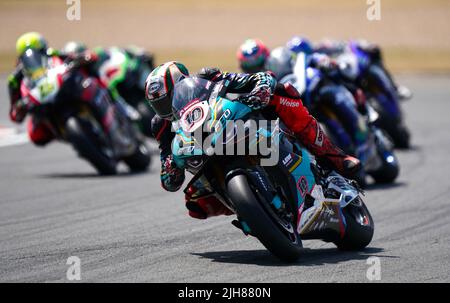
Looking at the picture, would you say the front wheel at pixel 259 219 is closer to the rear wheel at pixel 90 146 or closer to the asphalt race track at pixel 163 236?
the asphalt race track at pixel 163 236

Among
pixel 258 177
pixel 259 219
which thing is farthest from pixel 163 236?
pixel 259 219

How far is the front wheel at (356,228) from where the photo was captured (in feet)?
24.9

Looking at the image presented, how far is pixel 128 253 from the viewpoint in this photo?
755cm

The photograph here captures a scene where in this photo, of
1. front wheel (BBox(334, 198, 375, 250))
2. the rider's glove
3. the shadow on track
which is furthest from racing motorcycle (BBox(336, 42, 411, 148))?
the rider's glove

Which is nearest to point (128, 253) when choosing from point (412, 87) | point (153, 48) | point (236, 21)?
point (412, 87)

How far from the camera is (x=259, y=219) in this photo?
6.55m

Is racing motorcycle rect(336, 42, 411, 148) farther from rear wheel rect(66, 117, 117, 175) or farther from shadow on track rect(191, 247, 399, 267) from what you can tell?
shadow on track rect(191, 247, 399, 267)

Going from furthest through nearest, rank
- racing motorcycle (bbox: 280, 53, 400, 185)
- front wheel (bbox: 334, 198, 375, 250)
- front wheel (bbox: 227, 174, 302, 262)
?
racing motorcycle (bbox: 280, 53, 400, 185) → front wheel (bbox: 334, 198, 375, 250) → front wheel (bbox: 227, 174, 302, 262)

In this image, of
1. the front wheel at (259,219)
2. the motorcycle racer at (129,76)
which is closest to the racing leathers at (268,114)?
the front wheel at (259,219)

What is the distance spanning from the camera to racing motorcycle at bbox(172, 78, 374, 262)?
668 cm

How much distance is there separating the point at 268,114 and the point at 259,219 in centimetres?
112

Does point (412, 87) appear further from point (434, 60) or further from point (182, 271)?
point (182, 271)

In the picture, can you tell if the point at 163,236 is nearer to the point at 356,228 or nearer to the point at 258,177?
the point at 356,228

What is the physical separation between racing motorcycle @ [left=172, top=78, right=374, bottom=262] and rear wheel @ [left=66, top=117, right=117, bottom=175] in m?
5.56
